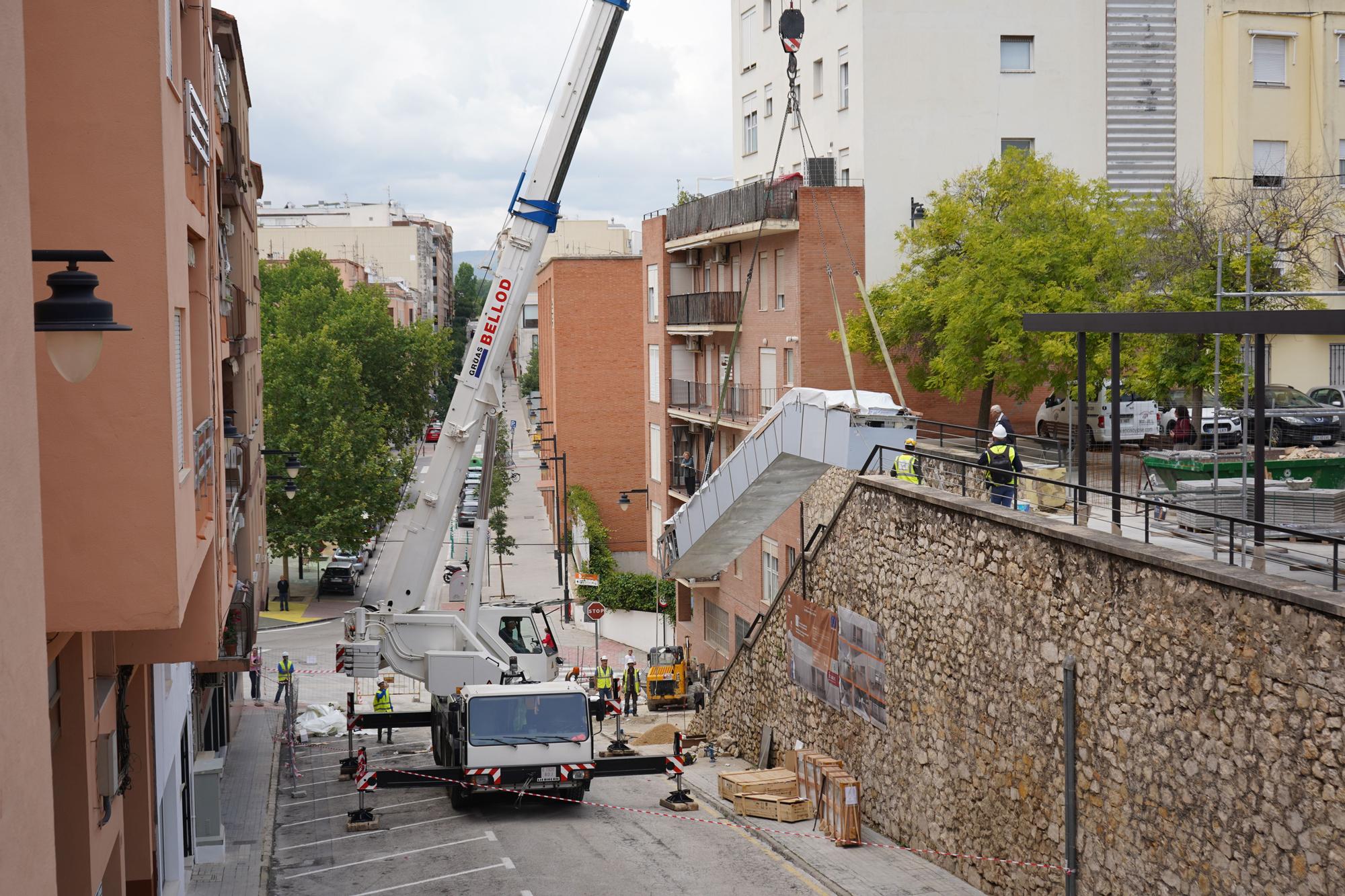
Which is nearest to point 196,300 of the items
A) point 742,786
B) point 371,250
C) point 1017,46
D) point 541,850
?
point 541,850

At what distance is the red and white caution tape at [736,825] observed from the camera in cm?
1605

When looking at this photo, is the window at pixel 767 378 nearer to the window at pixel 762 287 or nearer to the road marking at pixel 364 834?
the window at pixel 762 287

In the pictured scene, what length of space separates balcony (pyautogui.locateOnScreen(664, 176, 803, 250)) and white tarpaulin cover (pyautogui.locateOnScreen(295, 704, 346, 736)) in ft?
51.6

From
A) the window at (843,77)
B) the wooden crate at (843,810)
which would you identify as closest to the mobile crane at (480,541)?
the wooden crate at (843,810)

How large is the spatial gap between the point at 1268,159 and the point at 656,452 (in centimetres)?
2126

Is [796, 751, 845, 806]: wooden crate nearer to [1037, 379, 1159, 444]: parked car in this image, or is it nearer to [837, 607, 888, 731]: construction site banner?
[837, 607, 888, 731]: construction site banner

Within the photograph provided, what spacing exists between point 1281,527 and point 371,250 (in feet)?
434

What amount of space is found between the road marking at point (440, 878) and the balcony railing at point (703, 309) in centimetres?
2152

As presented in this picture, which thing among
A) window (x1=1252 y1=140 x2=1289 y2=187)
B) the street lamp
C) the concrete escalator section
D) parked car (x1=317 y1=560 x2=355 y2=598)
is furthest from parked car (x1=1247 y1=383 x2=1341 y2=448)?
parked car (x1=317 y1=560 x2=355 y2=598)

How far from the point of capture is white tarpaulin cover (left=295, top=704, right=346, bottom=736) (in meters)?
29.5

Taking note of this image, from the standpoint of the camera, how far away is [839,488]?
98.3 ft

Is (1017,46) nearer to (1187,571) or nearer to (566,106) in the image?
(566,106)

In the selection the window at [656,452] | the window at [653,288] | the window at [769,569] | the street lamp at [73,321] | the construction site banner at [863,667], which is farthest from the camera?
the window at [656,452]

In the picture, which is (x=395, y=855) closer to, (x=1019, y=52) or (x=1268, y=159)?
(x=1019, y=52)
